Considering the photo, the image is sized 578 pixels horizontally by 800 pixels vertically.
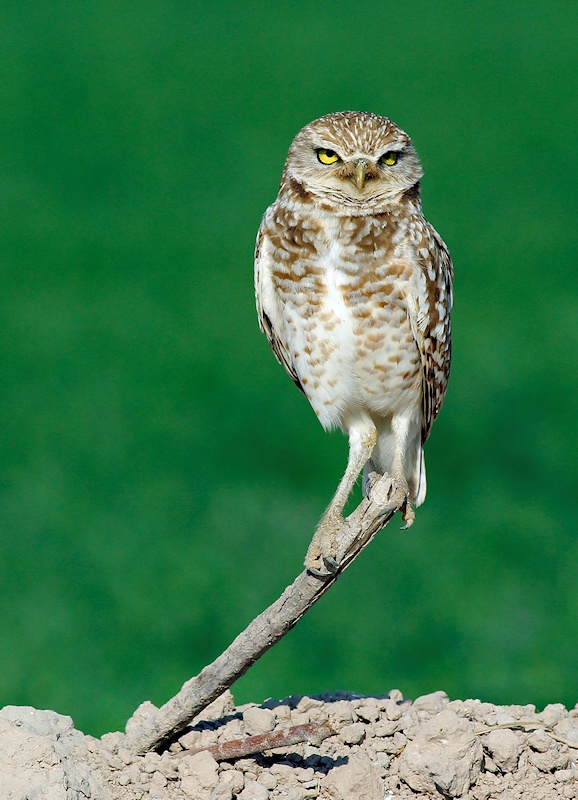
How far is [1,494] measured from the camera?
7367mm

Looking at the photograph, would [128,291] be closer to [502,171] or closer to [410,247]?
[502,171]

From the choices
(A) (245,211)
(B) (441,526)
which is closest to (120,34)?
(A) (245,211)

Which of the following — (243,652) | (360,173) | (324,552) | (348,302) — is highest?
(360,173)

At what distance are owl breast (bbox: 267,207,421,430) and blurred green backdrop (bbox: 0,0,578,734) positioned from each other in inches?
80.6

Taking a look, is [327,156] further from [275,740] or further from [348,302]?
[275,740]

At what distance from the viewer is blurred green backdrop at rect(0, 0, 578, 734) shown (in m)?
6.59

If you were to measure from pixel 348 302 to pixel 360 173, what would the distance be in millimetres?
504

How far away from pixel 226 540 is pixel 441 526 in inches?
48.0

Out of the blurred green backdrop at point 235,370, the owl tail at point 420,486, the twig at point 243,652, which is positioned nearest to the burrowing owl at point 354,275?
the twig at point 243,652

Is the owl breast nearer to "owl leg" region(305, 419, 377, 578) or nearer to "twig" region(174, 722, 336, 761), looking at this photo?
"owl leg" region(305, 419, 377, 578)

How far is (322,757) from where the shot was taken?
4336 mm

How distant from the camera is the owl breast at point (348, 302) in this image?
468 centimetres

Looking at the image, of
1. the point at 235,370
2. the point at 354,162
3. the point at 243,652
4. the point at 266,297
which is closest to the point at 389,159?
the point at 354,162

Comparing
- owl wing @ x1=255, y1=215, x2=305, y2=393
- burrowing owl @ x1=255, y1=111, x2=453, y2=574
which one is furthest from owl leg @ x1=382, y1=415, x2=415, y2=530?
owl wing @ x1=255, y1=215, x2=305, y2=393
